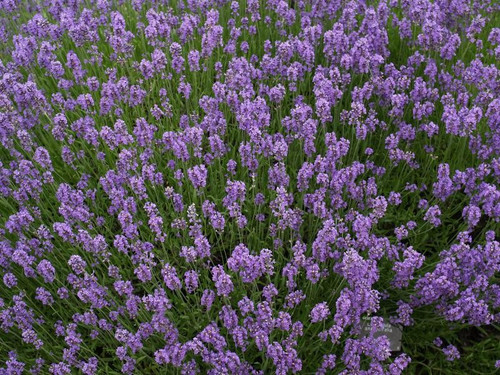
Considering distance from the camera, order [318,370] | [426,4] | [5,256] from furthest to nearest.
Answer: [426,4]
[5,256]
[318,370]

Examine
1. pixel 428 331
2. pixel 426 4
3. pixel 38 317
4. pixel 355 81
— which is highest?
pixel 426 4

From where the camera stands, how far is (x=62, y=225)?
10.1 feet

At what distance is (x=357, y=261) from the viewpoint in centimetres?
274

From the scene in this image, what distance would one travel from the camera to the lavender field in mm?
2900

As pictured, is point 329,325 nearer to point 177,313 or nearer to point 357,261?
point 357,261

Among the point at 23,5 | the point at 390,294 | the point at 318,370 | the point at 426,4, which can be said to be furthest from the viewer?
the point at 23,5

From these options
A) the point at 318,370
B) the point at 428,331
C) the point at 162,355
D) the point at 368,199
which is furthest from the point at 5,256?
the point at 428,331

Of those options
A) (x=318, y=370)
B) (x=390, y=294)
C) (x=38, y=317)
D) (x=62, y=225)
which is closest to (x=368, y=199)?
(x=390, y=294)

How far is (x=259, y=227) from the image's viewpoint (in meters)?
3.63

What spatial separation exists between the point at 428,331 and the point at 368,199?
98 cm

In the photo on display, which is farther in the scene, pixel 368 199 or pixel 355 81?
pixel 355 81

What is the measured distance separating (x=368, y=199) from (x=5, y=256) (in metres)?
2.42

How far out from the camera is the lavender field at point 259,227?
290 centimetres

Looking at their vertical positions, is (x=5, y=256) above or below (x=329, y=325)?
below
